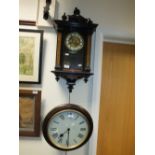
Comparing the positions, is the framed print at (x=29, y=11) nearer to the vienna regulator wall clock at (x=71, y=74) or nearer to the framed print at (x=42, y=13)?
the framed print at (x=42, y=13)

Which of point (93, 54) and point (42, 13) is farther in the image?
point (93, 54)

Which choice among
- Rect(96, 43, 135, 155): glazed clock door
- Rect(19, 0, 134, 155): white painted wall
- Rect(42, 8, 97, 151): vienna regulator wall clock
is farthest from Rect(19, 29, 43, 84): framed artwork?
Rect(96, 43, 135, 155): glazed clock door

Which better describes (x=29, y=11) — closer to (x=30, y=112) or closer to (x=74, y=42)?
(x=74, y=42)

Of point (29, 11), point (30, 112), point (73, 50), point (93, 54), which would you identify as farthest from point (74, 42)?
point (30, 112)

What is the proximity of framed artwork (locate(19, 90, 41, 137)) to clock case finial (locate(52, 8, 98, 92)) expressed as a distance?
10.4 inches

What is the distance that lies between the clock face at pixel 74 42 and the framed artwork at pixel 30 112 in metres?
0.45

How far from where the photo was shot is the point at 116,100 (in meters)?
2.11

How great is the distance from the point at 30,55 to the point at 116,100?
902 millimetres

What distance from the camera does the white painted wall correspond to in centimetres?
188

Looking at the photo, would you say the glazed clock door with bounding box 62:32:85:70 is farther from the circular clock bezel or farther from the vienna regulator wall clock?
the circular clock bezel

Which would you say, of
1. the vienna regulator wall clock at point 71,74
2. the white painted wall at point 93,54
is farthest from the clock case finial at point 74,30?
the white painted wall at point 93,54
